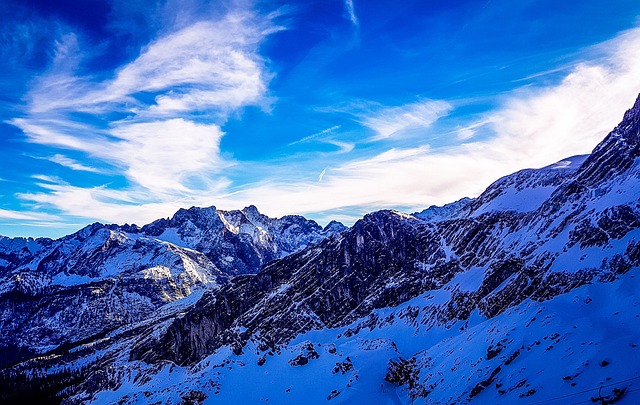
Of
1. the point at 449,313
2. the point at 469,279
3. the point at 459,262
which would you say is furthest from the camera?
the point at 459,262

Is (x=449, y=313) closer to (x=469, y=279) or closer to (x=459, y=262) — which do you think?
(x=469, y=279)

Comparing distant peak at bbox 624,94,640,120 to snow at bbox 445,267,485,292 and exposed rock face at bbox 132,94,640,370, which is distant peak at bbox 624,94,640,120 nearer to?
exposed rock face at bbox 132,94,640,370

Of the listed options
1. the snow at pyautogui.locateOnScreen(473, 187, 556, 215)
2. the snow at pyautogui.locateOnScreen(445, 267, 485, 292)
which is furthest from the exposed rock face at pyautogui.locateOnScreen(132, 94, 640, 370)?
the snow at pyautogui.locateOnScreen(473, 187, 556, 215)

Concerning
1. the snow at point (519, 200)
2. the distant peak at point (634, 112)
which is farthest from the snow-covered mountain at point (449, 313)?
the snow at point (519, 200)

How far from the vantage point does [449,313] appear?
287 feet

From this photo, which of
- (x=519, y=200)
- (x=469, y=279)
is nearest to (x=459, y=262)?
(x=469, y=279)

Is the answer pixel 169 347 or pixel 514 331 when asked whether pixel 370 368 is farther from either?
pixel 169 347

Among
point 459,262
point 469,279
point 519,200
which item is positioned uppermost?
point 519,200

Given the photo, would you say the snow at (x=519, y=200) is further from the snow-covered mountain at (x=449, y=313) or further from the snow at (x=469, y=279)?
the snow at (x=469, y=279)

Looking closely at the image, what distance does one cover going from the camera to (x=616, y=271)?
191ft

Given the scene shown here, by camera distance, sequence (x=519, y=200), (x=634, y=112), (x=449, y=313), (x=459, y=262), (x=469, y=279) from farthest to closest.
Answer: (x=519, y=200), (x=459, y=262), (x=469, y=279), (x=634, y=112), (x=449, y=313)

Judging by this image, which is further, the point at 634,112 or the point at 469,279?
the point at 469,279

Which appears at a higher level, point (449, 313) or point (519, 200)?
point (519, 200)

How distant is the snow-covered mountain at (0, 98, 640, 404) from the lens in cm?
4584
